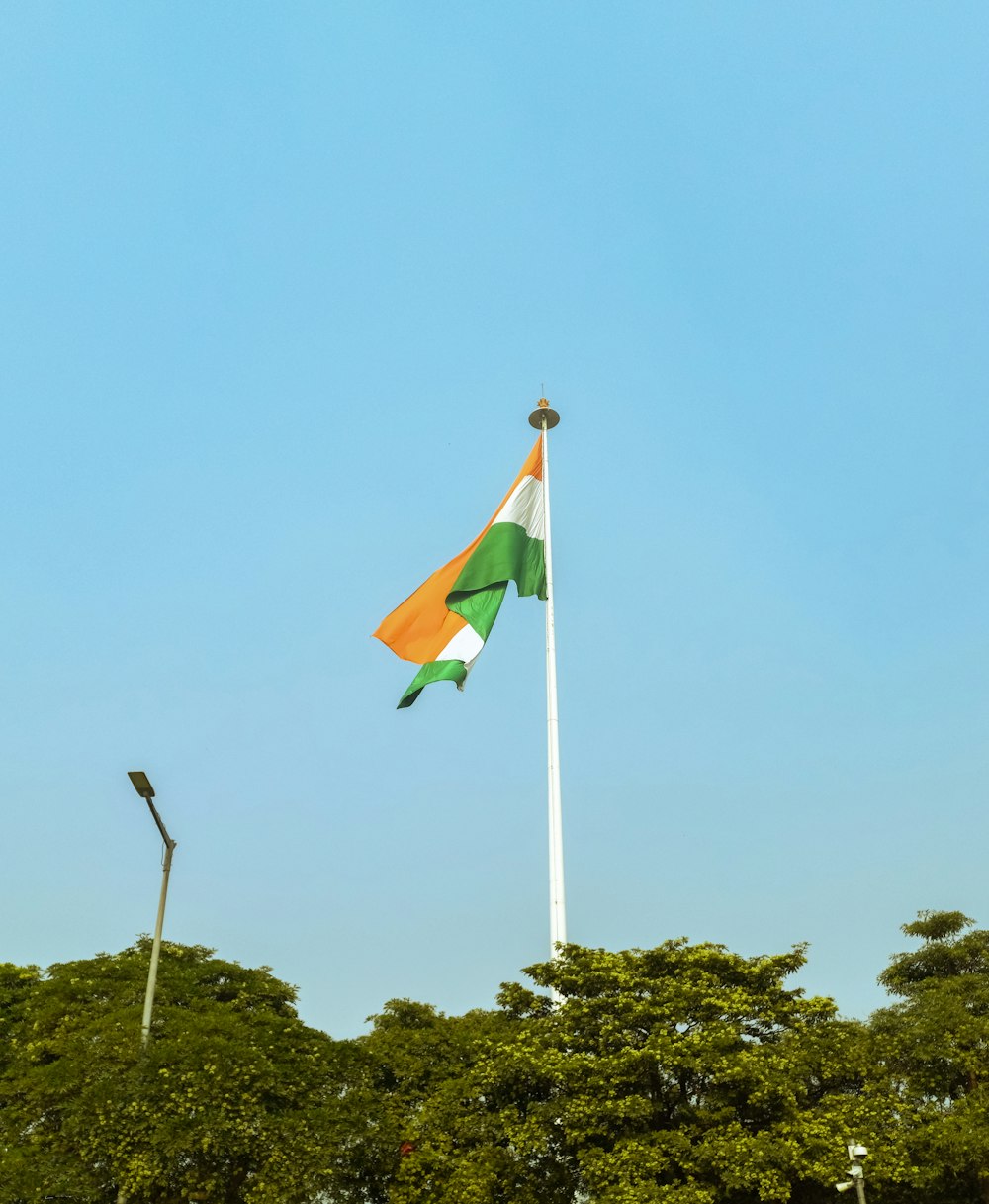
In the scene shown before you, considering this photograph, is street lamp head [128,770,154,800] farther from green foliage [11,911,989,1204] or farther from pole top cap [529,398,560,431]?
pole top cap [529,398,560,431]

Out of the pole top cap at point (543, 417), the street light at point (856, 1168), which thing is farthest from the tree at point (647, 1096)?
the pole top cap at point (543, 417)

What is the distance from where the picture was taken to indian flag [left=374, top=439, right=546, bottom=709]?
29.8 metres

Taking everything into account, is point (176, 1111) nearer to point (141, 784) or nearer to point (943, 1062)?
point (141, 784)

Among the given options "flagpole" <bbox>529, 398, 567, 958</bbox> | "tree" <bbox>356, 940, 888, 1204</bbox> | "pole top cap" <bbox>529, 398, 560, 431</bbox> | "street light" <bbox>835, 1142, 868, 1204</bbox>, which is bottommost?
"street light" <bbox>835, 1142, 868, 1204</bbox>

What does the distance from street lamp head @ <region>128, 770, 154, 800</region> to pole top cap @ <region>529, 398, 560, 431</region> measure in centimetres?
2082

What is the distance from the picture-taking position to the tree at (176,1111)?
2072 cm

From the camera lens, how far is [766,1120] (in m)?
23.2

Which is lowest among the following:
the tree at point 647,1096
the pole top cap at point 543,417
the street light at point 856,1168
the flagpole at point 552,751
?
the street light at point 856,1168

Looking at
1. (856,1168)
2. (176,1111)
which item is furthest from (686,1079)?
(176,1111)

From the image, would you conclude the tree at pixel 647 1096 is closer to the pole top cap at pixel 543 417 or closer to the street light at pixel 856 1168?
the street light at pixel 856 1168

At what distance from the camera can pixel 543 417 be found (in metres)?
34.2

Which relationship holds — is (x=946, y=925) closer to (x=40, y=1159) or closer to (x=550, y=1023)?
(x=550, y=1023)

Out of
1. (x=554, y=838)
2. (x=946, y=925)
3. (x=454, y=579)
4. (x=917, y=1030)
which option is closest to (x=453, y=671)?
(x=454, y=579)

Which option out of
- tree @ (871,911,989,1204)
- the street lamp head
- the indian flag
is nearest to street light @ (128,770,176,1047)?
the street lamp head
